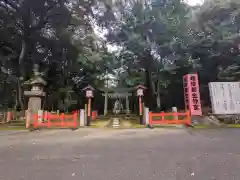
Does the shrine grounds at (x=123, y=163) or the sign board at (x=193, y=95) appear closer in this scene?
the shrine grounds at (x=123, y=163)

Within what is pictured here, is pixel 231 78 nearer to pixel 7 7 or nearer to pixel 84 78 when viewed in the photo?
pixel 84 78

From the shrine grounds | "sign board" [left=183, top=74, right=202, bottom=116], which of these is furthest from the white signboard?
the shrine grounds

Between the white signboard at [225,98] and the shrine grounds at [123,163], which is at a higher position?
the white signboard at [225,98]

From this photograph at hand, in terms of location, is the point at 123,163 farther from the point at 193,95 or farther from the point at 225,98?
the point at 225,98

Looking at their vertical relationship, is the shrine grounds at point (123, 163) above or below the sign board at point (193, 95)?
below

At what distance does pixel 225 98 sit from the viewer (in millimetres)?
11289

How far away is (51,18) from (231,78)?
611 inches

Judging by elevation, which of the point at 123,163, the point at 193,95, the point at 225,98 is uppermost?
the point at 193,95

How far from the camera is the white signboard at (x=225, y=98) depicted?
11.1 meters

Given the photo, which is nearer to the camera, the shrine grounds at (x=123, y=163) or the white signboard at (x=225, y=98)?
the shrine grounds at (x=123, y=163)

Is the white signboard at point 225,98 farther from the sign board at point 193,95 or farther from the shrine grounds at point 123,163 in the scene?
the shrine grounds at point 123,163

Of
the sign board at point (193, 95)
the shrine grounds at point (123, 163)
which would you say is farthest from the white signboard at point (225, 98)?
the shrine grounds at point (123, 163)

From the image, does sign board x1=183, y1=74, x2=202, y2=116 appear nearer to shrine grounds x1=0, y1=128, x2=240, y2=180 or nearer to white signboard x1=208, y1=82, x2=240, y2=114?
white signboard x1=208, y1=82, x2=240, y2=114

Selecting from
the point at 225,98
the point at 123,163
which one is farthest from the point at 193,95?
the point at 123,163
